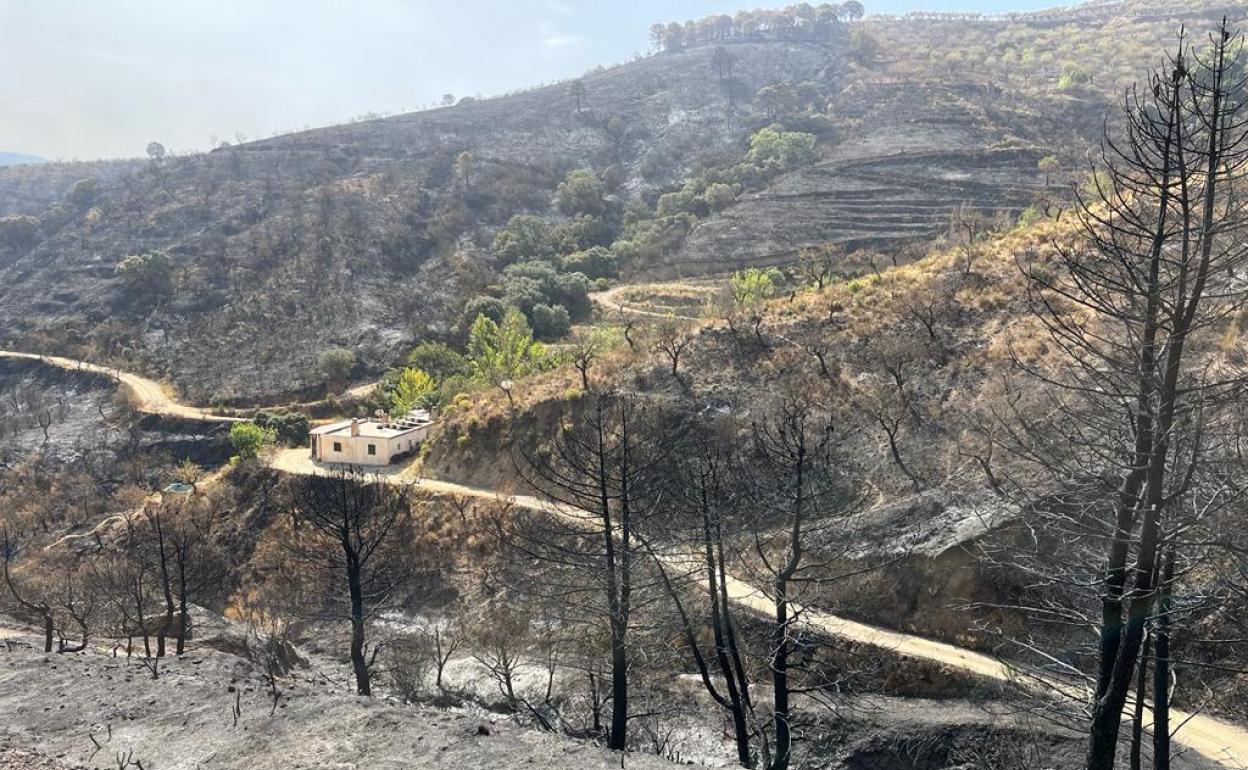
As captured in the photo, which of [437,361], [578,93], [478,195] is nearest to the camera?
[437,361]

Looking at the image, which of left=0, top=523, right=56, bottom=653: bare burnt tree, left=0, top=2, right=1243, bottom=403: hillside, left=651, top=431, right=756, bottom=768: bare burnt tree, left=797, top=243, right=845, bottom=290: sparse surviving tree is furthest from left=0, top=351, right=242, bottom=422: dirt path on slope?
left=797, top=243, right=845, bottom=290: sparse surviving tree

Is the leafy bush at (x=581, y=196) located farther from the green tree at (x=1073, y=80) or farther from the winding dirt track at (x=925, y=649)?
the green tree at (x=1073, y=80)

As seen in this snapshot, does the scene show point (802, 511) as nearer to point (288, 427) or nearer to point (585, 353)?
point (585, 353)

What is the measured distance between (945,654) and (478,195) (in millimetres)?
73470

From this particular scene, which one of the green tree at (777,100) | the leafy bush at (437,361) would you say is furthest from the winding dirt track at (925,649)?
the green tree at (777,100)

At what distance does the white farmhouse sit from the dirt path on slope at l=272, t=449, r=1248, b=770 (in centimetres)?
454

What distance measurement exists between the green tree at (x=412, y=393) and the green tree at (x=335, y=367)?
7.30m

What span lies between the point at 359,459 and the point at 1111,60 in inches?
4322

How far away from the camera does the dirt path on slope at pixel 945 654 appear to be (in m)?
13.3

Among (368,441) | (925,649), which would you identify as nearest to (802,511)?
(925,649)

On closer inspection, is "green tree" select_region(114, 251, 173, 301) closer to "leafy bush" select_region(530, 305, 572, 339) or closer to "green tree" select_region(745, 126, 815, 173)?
"leafy bush" select_region(530, 305, 572, 339)

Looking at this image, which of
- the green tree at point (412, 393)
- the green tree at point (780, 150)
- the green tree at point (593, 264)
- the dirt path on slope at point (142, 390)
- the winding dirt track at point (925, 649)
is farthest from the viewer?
the green tree at point (780, 150)

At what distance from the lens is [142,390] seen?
51719mm

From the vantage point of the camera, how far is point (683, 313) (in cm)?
4988
